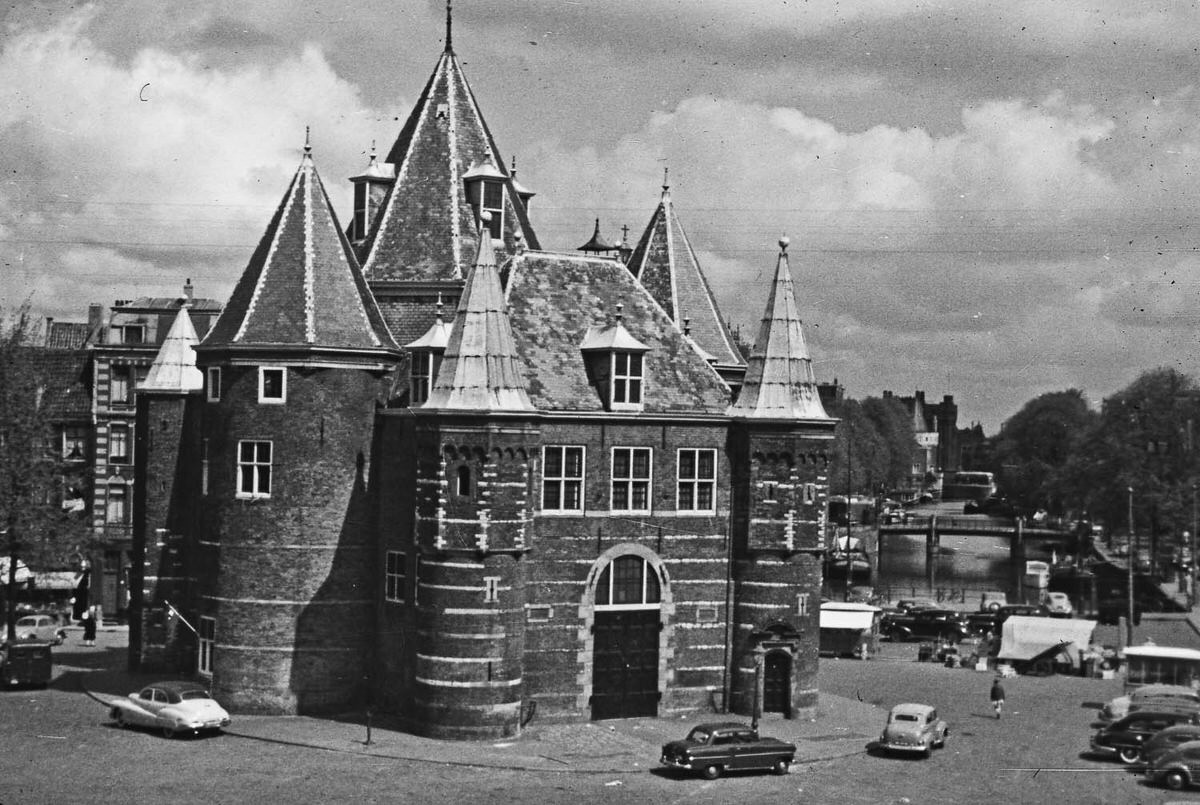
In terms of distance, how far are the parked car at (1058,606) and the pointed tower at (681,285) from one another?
4074 cm

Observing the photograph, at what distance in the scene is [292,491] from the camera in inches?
1949

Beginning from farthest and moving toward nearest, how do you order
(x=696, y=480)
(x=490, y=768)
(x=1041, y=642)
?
(x=1041, y=642) → (x=696, y=480) → (x=490, y=768)

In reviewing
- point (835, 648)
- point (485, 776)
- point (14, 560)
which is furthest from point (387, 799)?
point (835, 648)

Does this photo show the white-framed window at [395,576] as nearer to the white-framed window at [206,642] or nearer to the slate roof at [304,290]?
the white-framed window at [206,642]

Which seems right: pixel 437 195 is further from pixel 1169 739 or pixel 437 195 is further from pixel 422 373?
pixel 1169 739

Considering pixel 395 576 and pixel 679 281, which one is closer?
pixel 395 576

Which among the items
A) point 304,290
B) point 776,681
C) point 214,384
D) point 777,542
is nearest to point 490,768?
point 776,681

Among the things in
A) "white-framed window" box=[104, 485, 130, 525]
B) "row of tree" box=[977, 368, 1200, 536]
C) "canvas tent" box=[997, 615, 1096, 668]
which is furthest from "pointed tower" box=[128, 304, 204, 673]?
"row of tree" box=[977, 368, 1200, 536]

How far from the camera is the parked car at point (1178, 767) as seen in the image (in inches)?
1641

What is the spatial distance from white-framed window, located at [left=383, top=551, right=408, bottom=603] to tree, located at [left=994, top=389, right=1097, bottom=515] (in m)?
119

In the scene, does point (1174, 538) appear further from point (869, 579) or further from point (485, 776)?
point (485, 776)

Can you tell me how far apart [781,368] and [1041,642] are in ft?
76.2

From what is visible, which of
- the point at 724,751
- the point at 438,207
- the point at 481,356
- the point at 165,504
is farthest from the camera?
the point at 165,504

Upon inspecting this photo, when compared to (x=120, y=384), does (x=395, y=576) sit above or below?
below
